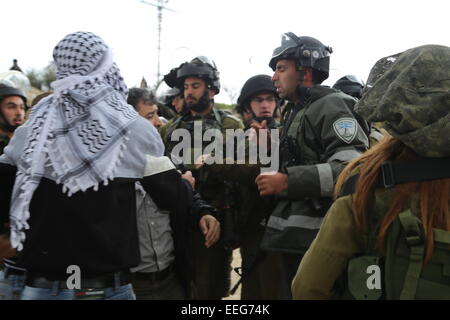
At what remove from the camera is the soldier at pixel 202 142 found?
3.92 metres

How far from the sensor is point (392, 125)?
1422mm

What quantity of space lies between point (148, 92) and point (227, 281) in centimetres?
196

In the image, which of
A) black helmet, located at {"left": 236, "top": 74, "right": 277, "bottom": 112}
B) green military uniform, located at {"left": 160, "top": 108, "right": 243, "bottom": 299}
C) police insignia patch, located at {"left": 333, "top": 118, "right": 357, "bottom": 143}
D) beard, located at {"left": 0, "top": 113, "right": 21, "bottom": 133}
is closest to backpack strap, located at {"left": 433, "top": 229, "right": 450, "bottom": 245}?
police insignia patch, located at {"left": 333, "top": 118, "right": 357, "bottom": 143}

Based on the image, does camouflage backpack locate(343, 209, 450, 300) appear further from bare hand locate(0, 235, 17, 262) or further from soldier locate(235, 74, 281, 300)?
soldier locate(235, 74, 281, 300)

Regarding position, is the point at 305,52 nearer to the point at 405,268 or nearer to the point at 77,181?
the point at 77,181

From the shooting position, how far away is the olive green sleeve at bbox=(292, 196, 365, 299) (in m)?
1.48

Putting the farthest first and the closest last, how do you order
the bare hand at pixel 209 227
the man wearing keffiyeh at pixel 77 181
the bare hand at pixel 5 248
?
the bare hand at pixel 209 227
the bare hand at pixel 5 248
the man wearing keffiyeh at pixel 77 181

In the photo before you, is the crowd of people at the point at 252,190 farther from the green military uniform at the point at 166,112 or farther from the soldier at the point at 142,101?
the green military uniform at the point at 166,112

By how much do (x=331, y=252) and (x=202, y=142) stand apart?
111 inches

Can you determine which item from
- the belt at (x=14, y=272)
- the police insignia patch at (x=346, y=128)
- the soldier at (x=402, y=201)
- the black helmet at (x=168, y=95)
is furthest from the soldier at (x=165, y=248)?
the black helmet at (x=168, y=95)

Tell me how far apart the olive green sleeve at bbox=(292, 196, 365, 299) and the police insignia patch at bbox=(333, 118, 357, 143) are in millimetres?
1285
